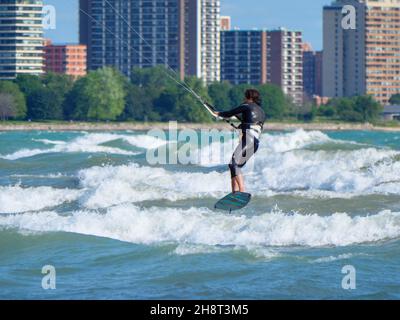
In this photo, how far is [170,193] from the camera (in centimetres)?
3117

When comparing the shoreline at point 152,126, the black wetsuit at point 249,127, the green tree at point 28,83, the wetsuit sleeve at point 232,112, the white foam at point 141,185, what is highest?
the green tree at point 28,83

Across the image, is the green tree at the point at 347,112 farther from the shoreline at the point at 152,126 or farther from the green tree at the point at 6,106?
the green tree at the point at 6,106

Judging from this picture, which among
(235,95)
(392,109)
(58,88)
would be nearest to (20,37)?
(58,88)

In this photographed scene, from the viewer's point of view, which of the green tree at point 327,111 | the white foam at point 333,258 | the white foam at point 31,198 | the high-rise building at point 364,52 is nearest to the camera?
the white foam at point 333,258

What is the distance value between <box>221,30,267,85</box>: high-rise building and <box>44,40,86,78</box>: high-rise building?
19985 millimetres

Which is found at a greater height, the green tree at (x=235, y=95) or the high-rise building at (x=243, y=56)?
the high-rise building at (x=243, y=56)

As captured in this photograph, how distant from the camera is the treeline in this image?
412 ft

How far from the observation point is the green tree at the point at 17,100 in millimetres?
124375

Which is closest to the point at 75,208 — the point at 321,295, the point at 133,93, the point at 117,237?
the point at 117,237

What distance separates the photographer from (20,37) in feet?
470

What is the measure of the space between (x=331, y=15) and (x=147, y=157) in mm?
122737

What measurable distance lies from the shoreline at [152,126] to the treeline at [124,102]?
150 cm

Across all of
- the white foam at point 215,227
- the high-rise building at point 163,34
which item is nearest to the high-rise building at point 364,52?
the high-rise building at point 163,34

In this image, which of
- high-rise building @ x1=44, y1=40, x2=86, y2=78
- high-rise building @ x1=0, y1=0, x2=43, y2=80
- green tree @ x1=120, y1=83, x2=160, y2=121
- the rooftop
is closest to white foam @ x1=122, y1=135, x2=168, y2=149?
green tree @ x1=120, y1=83, x2=160, y2=121
